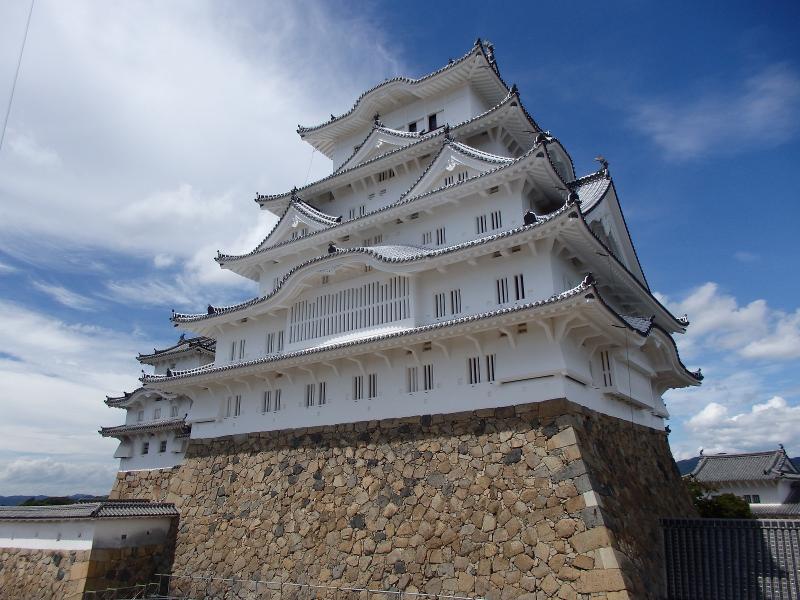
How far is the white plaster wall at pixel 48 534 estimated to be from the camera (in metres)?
16.5

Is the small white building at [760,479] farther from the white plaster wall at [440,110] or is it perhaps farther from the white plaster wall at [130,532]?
the white plaster wall at [130,532]

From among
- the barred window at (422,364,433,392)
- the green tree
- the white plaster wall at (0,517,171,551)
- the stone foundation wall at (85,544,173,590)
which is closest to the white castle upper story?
the barred window at (422,364,433,392)

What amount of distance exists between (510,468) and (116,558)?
1233 centimetres

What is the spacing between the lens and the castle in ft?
40.3

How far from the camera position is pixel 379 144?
2148cm

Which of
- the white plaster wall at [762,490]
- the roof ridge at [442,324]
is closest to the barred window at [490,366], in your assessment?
the roof ridge at [442,324]

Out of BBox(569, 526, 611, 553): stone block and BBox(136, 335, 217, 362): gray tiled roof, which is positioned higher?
BBox(136, 335, 217, 362): gray tiled roof

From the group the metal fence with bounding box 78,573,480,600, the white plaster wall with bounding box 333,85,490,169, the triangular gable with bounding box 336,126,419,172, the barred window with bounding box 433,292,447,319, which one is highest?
the white plaster wall with bounding box 333,85,490,169

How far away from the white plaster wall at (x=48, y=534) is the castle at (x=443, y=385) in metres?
2.75

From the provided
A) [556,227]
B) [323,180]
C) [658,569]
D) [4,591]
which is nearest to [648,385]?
[658,569]

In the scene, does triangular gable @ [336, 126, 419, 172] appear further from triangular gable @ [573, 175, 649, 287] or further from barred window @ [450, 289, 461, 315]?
barred window @ [450, 289, 461, 315]

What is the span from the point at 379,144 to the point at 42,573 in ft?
59.2

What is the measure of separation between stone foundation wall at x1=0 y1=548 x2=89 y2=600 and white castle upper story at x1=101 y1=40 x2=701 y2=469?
17.4 ft

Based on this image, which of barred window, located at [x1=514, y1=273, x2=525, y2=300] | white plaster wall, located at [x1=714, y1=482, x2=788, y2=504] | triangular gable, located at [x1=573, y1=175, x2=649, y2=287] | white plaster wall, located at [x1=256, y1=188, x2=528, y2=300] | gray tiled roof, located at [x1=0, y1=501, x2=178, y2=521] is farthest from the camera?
white plaster wall, located at [x1=714, y1=482, x2=788, y2=504]
